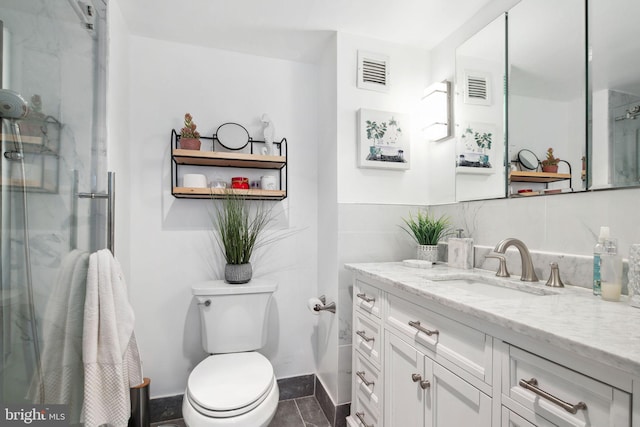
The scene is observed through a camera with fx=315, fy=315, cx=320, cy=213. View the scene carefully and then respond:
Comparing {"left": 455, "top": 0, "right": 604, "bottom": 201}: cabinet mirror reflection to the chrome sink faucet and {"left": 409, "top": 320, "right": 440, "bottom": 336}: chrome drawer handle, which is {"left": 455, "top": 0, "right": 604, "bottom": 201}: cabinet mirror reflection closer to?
the chrome sink faucet

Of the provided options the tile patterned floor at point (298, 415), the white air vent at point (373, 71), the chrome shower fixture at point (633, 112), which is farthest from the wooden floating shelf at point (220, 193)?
the chrome shower fixture at point (633, 112)

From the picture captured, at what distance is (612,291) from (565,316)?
0.34m

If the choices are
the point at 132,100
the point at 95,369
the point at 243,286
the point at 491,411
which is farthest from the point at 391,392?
the point at 132,100

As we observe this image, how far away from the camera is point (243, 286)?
5.98 feet

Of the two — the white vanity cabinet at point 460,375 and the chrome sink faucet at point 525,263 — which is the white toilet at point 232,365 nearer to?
the white vanity cabinet at point 460,375

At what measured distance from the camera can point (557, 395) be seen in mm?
697

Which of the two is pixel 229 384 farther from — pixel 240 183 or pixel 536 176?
pixel 536 176

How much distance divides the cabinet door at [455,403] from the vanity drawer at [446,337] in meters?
0.05

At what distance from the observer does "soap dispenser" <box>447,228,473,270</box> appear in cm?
163

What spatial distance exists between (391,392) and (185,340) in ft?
4.30

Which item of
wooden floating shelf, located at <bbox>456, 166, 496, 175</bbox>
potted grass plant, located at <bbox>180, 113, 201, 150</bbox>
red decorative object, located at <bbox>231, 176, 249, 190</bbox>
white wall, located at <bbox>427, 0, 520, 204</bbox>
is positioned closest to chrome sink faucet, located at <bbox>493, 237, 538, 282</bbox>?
wooden floating shelf, located at <bbox>456, 166, 496, 175</bbox>

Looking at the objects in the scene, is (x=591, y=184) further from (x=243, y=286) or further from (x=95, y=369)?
(x=95, y=369)

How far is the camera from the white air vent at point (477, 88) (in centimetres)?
167

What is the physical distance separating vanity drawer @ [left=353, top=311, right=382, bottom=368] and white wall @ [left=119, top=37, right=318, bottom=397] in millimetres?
611
